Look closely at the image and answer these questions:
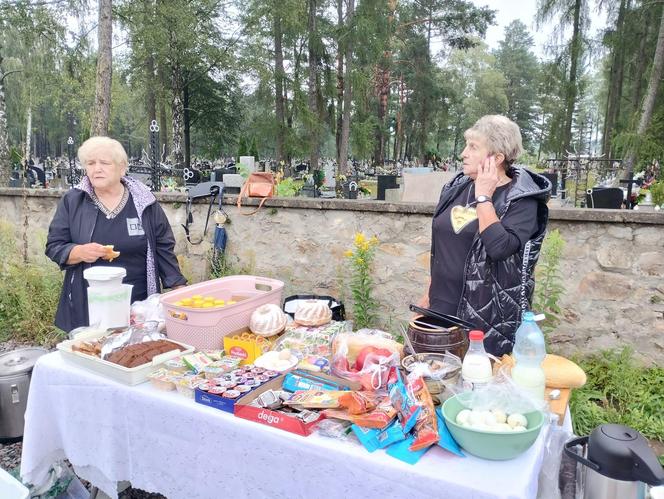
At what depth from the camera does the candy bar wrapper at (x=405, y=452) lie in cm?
139

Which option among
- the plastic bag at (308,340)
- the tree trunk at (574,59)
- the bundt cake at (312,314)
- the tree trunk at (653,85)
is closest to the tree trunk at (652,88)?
the tree trunk at (653,85)

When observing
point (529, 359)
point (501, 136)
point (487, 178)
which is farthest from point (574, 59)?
point (529, 359)

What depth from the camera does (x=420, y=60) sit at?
3312 centimetres

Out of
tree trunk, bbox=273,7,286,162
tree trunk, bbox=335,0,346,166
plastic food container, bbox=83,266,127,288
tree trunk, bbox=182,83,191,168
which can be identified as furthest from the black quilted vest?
tree trunk, bbox=182,83,191,168

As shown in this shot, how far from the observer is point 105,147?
281 centimetres

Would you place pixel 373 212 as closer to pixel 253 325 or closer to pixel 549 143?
pixel 253 325

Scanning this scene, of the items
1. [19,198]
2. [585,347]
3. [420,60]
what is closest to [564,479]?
[585,347]

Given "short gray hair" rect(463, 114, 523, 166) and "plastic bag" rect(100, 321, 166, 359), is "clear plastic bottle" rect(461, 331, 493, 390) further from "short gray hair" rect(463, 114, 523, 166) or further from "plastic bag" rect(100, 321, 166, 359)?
"plastic bag" rect(100, 321, 166, 359)

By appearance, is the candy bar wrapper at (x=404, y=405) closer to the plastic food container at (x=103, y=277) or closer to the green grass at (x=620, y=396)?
the plastic food container at (x=103, y=277)

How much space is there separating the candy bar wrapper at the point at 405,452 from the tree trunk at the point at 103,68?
887 centimetres

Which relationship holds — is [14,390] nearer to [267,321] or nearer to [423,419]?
[267,321]

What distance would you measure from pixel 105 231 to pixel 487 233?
7.23 ft

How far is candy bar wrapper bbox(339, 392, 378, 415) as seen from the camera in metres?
1.53

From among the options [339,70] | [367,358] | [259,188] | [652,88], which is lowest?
[367,358]
